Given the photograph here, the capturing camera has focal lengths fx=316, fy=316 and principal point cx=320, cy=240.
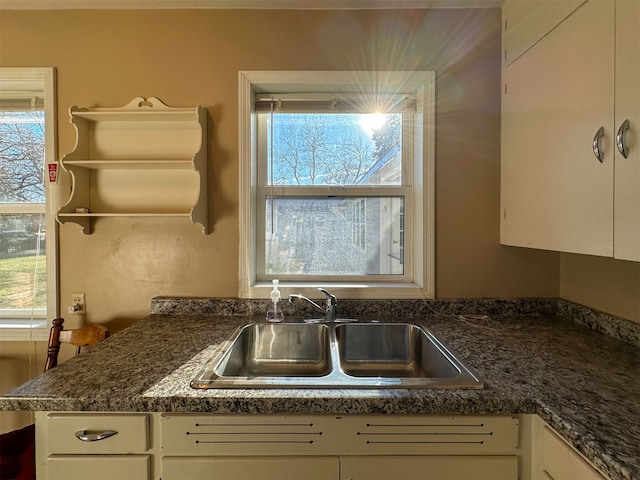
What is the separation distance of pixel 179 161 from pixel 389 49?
115 cm

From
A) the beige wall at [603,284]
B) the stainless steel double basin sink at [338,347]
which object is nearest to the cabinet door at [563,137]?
the beige wall at [603,284]

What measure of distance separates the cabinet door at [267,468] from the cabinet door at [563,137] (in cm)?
105

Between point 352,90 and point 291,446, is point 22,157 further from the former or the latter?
point 291,446

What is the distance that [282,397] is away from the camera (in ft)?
2.73

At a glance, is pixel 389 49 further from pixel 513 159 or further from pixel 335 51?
pixel 513 159

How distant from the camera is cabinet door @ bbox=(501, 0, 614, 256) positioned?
979 millimetres

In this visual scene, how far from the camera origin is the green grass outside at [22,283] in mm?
1689

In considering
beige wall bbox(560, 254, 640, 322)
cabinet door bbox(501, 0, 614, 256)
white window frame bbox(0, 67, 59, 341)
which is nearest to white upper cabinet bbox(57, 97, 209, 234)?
white window frame bbox(0, 67, 59, 341)

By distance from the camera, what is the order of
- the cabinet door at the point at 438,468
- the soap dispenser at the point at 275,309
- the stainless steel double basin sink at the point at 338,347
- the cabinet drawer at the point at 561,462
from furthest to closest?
the soap dispenser at the point at 275,309 → the stainless steel double basin sink at the point at 338,347 → the cabinet door at the point at 438,468 → the cabinet drawer at the point at 561,462

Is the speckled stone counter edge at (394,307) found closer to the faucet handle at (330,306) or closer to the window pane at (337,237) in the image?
the faucet handle at (330,306)

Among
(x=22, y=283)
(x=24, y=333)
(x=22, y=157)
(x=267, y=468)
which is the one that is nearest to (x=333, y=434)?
(x=267, y=468)

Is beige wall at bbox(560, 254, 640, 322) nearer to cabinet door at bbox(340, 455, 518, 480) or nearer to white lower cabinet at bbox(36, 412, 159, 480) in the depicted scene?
cabinet door at bbox(340, 455, 518, 480)

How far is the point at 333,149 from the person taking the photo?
5.64ft

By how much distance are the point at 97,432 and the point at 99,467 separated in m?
0.10
